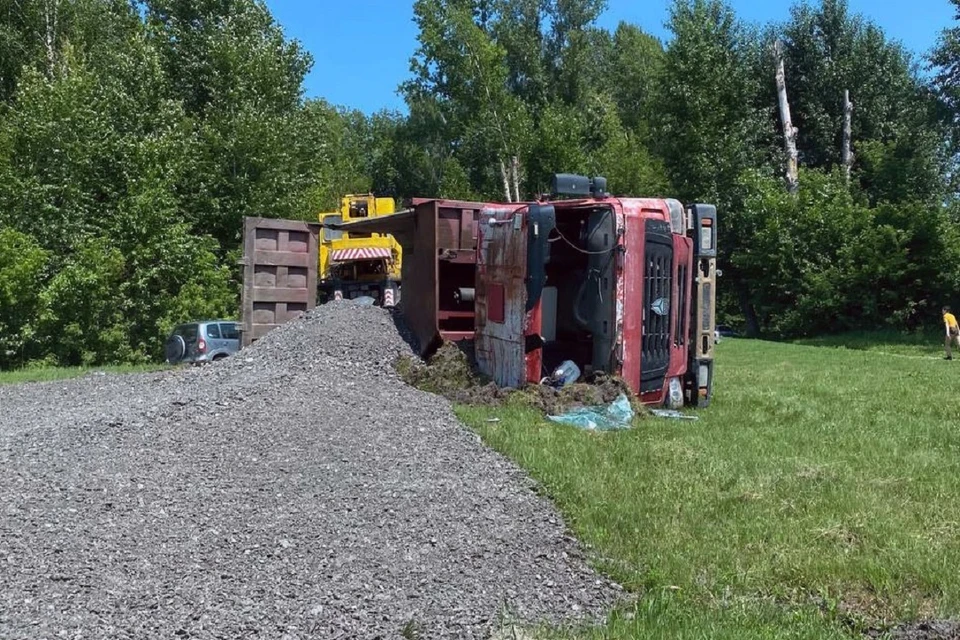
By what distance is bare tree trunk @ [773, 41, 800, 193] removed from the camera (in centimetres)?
3316

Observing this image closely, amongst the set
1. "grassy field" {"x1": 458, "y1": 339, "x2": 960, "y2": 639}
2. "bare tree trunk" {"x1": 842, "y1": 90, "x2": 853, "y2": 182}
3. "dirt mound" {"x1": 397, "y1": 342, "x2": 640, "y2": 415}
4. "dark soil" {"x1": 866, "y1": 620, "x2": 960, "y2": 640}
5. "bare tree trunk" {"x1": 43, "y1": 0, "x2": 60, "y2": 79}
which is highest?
"bare tree trunk" {"x1": 43, "y1": 0, "x2": 60, "y2": 79}

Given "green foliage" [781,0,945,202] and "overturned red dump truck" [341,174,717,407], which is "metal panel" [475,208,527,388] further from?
"green foliage" [781,0,945,202]

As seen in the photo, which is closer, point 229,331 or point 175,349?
point 229,331

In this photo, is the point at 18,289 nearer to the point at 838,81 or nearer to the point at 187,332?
the point at 187,332

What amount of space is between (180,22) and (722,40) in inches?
796

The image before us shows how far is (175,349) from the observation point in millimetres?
19016

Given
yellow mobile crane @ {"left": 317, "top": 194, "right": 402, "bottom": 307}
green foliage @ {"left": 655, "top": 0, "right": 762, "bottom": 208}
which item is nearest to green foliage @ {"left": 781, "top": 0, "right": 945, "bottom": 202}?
green foliage @ {"left": 655, "top": 0, "right": 762, "bottom": 208}

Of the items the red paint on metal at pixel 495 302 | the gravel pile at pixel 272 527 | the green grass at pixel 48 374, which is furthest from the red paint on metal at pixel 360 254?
the gravel pile at pixel 272 527

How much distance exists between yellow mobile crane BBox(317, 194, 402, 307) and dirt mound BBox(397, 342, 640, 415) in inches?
584

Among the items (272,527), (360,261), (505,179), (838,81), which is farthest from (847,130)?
(272,527)

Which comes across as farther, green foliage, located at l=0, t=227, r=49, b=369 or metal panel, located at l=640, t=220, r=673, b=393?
green foliage, located at l=0, t=227, r=49, b=369

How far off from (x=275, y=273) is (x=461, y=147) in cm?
2834

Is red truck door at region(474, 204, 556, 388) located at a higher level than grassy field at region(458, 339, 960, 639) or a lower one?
higher

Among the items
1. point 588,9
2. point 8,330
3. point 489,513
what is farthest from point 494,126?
point 489,513
